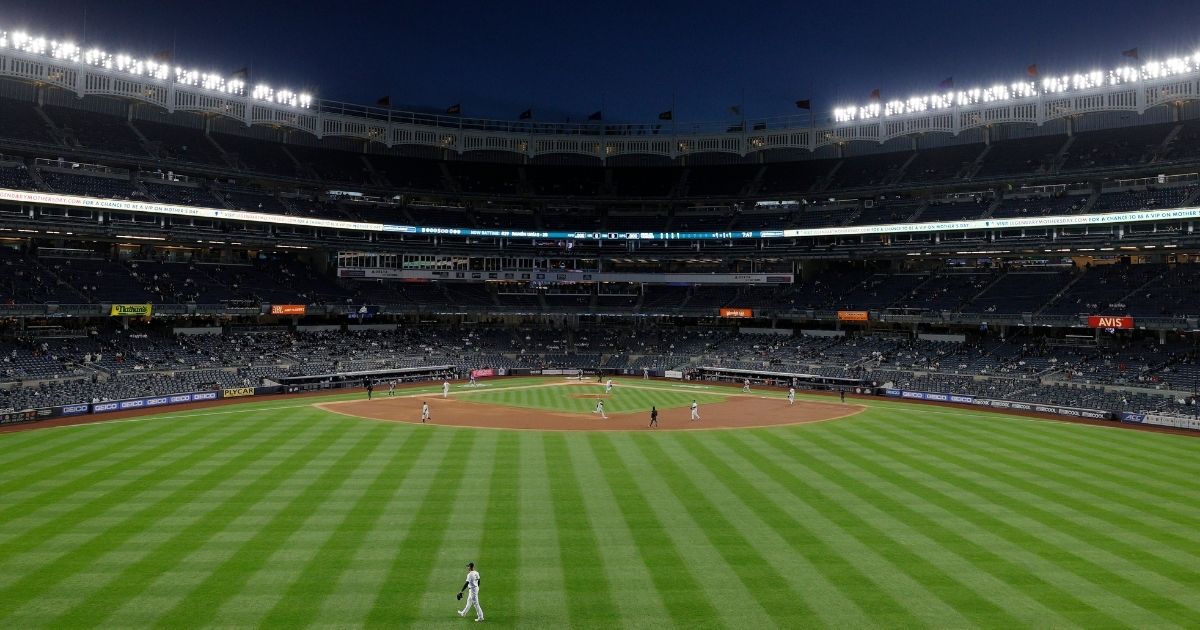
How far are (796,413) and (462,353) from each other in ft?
130

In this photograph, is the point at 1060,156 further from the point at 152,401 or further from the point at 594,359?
the point at 152,401

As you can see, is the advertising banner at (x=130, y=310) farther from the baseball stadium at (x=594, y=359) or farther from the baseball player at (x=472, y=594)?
the baseball player at (x=472, y=594)

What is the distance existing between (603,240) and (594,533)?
210 feet

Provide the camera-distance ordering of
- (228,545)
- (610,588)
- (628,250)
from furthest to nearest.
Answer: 1. (628,250)
2. (228,545)
3. (610,588)

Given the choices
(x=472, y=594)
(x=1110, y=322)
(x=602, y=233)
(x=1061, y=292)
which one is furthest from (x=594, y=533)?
(x=602, y=233)

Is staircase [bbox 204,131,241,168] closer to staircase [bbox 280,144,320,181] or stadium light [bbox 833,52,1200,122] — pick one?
staircase [bbox 280,144,320,181]

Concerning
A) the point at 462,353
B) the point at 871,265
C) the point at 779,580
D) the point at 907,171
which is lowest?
the point at 779,580

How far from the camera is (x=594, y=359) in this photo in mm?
75938

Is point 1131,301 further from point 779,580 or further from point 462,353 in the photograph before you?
point 462,353

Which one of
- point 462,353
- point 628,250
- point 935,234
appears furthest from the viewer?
point 628,250

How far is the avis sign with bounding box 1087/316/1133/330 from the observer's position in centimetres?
4988

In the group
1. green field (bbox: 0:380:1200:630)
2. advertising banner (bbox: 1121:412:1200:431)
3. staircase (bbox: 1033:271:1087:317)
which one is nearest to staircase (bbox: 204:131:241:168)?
green field (bbox: 0:380:1200:630)

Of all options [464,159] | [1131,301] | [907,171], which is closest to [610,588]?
[1131,301]

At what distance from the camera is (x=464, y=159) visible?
82.4 meters
